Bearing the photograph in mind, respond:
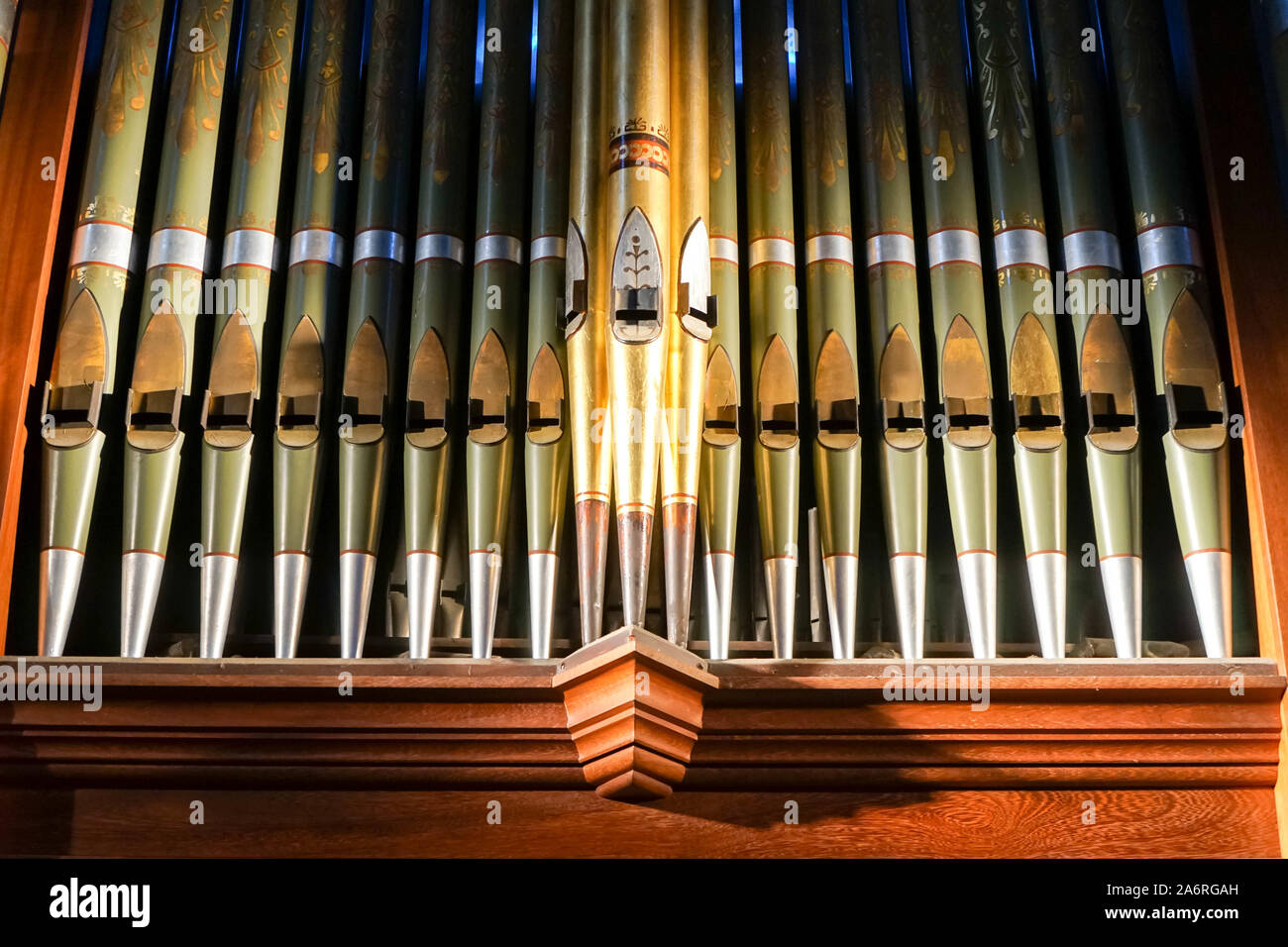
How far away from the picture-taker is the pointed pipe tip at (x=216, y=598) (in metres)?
4.67

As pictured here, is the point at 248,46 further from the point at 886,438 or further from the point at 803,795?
the point at 803,795

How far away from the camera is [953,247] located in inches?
211

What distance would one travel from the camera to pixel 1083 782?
451 cm

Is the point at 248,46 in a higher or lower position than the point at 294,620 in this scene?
higher

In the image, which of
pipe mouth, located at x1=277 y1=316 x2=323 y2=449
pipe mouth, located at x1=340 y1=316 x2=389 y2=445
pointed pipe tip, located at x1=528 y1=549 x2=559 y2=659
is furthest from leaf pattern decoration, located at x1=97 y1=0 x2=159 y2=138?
pointed pipe tip, located at x1=528 y1=549 x2=559 y2=659

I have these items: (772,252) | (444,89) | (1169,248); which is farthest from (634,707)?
(444,89)

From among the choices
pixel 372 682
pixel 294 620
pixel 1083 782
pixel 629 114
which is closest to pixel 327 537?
pixel 294 620

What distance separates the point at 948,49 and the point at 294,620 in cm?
307

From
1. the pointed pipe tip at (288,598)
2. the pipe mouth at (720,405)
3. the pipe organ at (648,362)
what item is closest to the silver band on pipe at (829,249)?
the pipe organ at (648,362)

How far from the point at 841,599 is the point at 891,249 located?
130 cm

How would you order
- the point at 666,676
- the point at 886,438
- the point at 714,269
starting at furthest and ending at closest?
the point at 714,269 < the point at 886,438 < the point at 666,676

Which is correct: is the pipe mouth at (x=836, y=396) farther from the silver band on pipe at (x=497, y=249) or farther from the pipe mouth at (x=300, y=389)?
the pipe mouth at (x=300, y=389)

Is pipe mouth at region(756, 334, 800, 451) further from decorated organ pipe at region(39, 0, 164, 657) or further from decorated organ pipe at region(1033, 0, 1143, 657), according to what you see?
decorated organ pipe at region(39, 0, 164, 657)

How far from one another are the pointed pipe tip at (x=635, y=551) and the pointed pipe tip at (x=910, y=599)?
0.74 m
